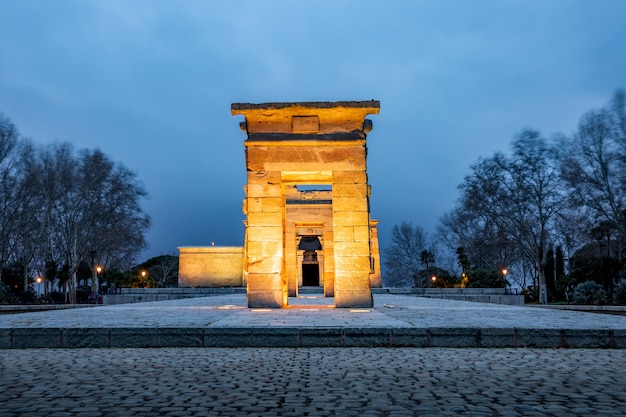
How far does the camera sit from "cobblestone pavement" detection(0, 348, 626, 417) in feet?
11.6

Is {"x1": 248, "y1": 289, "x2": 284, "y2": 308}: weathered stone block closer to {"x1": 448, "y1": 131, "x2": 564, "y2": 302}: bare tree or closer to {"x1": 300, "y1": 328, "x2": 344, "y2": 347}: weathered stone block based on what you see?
{"x1": 300, "y1": 328, "x2": 344, "y2": 347}: weathered stone block

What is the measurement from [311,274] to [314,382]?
33.9 metres

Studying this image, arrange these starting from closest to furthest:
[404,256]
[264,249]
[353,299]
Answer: [353,299], [264,249], [404,256]

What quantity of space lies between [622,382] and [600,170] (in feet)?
80.5

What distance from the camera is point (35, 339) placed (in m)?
6.79

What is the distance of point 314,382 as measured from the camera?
175 inches

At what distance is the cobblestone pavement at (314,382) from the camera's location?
3.54m

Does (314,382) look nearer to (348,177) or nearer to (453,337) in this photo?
→ (453,337)

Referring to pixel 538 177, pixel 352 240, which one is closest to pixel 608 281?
pixel 538 177

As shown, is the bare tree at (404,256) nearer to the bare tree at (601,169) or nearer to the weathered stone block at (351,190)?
the bare tree at (601,169)

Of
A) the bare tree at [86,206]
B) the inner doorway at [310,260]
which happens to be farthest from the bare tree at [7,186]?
the inner doorway at [310,260]

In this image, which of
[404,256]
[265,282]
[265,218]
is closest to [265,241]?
[265,218]

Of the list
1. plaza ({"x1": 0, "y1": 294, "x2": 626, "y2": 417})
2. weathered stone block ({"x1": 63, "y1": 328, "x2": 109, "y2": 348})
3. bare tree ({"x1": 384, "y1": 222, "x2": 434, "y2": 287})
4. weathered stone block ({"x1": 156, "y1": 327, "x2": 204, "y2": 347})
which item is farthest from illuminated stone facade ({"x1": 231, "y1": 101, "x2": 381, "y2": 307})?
bare tree ({"x1": 384, "y1": 222, "x2": 434, "y2": 287})

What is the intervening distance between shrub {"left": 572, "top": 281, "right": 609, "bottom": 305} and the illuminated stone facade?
15754 millimetres
